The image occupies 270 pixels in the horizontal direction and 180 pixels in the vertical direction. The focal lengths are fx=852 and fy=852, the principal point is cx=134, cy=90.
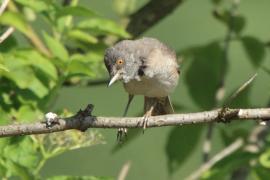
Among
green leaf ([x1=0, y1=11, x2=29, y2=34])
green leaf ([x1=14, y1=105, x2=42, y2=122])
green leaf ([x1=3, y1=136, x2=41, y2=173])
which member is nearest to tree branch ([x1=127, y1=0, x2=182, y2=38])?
green leaf ([x1=0, y1=11, x2=29, y2=34])

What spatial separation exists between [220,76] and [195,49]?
0.63 ft


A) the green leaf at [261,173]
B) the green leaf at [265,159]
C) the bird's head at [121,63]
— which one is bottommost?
the green leaf at [261,173]

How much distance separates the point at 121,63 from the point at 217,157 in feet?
1.97

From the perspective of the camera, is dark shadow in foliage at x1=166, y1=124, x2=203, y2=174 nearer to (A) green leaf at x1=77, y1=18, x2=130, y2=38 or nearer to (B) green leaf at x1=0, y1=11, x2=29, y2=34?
(A) green leaf at x1=77, y1=18, x2=130, y2=38

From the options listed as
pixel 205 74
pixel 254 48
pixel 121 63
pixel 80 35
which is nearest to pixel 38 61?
pixel 80 35

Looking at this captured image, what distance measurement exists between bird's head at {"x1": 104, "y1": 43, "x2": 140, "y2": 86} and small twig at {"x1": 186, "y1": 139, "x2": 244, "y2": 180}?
50cm

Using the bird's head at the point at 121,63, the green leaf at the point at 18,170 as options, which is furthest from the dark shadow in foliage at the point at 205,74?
the green leaf at the point at 18,170

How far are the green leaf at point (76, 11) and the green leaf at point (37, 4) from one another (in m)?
0.05

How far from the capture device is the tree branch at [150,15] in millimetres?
4082

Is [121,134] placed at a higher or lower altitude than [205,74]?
lower

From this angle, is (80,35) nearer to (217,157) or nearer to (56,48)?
(56,48)

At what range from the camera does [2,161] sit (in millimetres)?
2969

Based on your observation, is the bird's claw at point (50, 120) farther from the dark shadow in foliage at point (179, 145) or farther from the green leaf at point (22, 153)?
the dark shadow in foliage at point (179, 145)

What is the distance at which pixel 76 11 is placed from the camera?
338 centimetres
